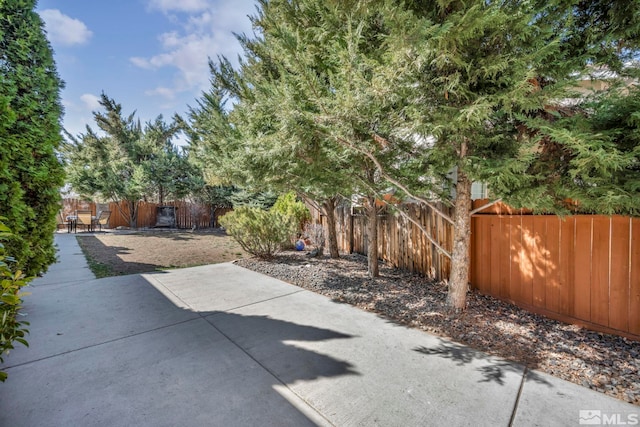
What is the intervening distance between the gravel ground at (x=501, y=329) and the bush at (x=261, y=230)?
62.9 inches

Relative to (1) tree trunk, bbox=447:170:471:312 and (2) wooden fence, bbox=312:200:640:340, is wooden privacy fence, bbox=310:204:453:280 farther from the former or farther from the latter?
(1) tree trunk, bbox=447:170:471:312

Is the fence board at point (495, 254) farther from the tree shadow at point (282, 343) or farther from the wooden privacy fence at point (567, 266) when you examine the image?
the tree shadow at point (282, 343)

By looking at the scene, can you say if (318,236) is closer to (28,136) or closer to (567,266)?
(567,266)

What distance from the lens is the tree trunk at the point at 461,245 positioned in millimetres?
3721

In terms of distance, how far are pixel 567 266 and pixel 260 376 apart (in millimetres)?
3912

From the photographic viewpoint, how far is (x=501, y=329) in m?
3.33

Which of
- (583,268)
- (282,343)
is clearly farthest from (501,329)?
(282,343)

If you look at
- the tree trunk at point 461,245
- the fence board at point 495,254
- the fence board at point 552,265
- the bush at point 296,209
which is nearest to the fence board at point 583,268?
the fence board at point 552,265

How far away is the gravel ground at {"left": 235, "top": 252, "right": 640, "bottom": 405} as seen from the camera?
2.45m

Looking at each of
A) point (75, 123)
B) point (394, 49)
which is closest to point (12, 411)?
point (394, 49)

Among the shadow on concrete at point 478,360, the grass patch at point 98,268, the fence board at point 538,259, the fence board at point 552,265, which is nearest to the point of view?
the shadow on concrete at point 478,360

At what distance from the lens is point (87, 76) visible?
8375mm

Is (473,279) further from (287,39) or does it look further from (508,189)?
(287,39)

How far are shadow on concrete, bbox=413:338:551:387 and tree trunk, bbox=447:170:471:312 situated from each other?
94 cm
